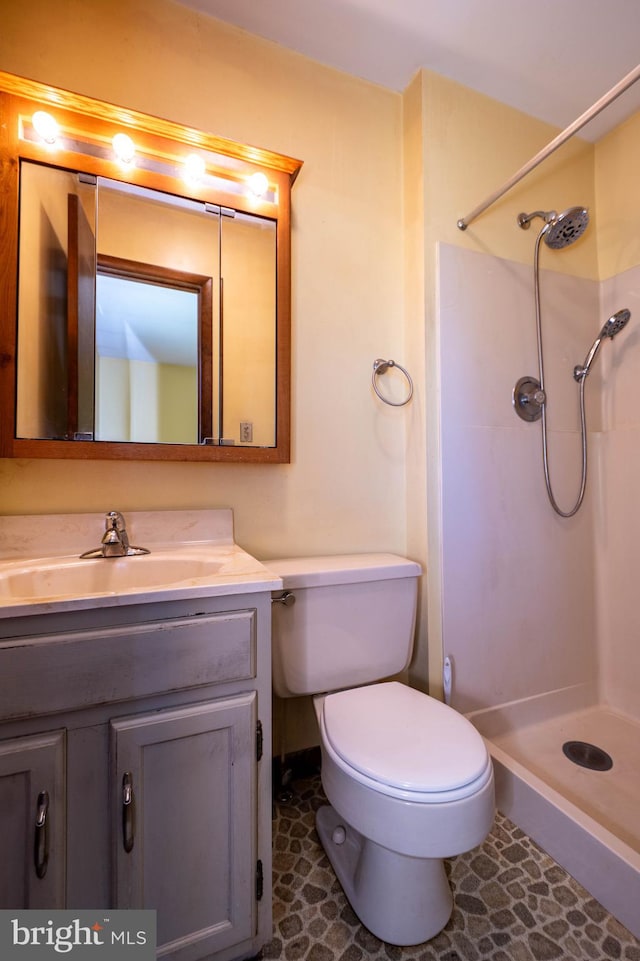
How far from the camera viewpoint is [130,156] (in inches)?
44.6

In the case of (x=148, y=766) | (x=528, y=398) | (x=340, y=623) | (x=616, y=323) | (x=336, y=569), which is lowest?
(x=148, y=766)

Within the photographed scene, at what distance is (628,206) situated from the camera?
1.66 meters

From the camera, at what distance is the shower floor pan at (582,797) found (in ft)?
3.24

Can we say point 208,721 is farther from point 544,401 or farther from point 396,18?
point 396,18

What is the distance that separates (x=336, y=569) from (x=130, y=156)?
1.30 meters

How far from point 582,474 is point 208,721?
63.9 inches

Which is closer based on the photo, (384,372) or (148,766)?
(148,766)

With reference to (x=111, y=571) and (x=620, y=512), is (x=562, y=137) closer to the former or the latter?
(x=620, y=512)

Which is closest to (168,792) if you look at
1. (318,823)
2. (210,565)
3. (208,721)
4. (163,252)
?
(208,721)

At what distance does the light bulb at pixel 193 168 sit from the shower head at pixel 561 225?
3.86ft

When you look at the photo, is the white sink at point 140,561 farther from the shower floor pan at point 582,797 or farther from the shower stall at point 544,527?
the shower floor pan at point 582,797

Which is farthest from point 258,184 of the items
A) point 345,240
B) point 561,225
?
point 561,225

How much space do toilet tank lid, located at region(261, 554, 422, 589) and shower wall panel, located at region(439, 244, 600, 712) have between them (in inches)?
9.4

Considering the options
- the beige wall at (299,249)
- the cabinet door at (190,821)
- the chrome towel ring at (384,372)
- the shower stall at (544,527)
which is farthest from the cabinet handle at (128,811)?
the chrome towel ring at (384,372)
